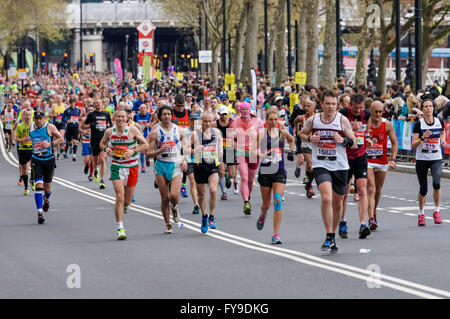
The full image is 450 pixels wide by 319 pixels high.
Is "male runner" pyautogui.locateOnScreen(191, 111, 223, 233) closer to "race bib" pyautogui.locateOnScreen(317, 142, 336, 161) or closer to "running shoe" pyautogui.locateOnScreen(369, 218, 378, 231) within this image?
"running shoe" pyautogui.locateOnScreen(369, 218, 378, 231)

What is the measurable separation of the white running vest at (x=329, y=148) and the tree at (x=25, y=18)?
94157 mm

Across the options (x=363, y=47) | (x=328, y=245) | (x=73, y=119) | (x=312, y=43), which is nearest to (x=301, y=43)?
(x=312, y=43)

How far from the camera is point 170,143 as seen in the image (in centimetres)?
1400

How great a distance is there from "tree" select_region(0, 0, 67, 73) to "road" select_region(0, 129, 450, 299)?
8996cm

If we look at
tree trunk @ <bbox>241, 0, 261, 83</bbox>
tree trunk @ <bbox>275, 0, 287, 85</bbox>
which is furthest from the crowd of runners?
tree trunk @ <bbox>241, 0, 261, 83</bbox>

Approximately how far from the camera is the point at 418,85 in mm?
27391

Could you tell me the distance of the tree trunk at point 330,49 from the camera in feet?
138

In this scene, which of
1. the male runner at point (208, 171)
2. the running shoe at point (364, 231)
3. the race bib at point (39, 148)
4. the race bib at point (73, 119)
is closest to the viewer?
the running shoe at point (364, 231)

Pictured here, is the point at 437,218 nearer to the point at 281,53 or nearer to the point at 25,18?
the point at 281,53

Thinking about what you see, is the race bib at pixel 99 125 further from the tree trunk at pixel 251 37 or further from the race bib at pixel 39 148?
the tree trunk at pixel 251 37

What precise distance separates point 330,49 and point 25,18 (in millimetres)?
75519

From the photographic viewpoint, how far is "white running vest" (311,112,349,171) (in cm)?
1184

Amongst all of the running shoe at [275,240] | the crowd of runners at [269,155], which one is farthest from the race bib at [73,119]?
the running shoe at [275,240]
